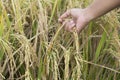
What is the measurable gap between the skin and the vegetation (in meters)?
0.06

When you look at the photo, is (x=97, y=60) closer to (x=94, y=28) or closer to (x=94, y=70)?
(x=94, y=70)

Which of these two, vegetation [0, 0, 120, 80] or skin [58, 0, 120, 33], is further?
vegetation [0, 0, 120, 80]

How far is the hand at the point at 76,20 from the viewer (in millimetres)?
1175

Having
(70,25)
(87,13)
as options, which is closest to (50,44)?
(70,25)

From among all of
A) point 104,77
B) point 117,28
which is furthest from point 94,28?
point 104,77

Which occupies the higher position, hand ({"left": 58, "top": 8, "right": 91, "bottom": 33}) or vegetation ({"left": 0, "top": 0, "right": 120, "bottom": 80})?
hand ({"left": 58, "top": 8, "right": 91, "bottom": 33})

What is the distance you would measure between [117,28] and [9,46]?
1.60ft

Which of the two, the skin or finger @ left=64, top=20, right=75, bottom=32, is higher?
the skin

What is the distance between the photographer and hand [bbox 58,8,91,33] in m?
1.18

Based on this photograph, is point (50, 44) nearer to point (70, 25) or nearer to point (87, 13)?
point (70, 25)

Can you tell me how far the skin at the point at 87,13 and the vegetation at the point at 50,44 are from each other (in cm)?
6

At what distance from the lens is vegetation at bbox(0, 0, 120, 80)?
4.23 feet

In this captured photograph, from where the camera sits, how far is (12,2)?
1383 millimetres

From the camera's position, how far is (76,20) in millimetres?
1231
